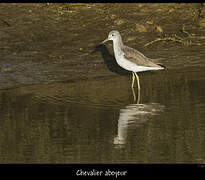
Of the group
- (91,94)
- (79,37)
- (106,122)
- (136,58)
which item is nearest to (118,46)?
(136,58)

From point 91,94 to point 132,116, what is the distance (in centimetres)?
168

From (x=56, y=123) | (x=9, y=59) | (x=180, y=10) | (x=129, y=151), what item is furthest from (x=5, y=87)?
(x=180, y=10)

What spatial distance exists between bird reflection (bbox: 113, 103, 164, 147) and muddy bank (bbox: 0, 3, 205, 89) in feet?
9.19

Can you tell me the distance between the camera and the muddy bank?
1413cm

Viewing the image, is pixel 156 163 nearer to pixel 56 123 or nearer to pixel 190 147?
pixel 190 147

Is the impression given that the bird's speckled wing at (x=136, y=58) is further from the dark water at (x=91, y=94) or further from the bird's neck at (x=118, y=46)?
the dark water at (x=91, y=94)

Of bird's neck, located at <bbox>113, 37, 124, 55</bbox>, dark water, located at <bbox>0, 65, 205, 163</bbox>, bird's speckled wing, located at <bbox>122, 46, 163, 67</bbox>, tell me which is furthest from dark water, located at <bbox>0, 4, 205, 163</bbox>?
bird's neck, located at <bbox>113, 37, 124, 55</bbox>

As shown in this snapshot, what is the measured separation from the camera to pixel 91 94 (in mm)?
12078

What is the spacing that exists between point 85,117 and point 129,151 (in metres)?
1.92

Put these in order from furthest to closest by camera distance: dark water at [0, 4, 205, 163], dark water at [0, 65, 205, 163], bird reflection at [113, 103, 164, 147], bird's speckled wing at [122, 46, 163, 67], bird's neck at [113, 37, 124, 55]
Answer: bird's neck at [113, 37, 124, 55] < bird's speckled wing at [122, 46, 163, 67] < bird reflection at [113, 103, 164, 147] < dark water at [0, 4, 205, 163] < dark water at [0, 65, 205, 163]

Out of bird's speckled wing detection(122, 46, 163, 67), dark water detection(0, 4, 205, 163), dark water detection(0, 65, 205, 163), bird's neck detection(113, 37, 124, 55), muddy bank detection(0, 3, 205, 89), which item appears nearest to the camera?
dark water detection(0, 65, 205, 163)

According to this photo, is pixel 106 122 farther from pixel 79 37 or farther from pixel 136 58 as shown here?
pixel 79 37

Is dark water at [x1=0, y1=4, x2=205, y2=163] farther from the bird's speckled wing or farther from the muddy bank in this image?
the bird's speckled wing

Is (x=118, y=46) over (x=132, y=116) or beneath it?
over
